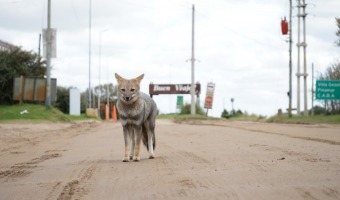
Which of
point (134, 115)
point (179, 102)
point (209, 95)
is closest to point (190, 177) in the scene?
point (134, 115)

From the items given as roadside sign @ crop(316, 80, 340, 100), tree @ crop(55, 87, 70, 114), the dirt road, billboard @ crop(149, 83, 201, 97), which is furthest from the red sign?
tree @ crop(55, 87, 70, 114)

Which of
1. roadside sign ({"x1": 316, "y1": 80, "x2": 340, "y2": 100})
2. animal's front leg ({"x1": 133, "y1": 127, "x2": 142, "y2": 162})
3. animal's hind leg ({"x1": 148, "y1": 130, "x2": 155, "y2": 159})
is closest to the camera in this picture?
animal's front leg ({"x1": 133, "y1": 127, "x2": 142, "y2": 162})

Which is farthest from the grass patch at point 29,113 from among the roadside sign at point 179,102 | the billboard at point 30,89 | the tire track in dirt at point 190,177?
the roadside sign at point 179,102

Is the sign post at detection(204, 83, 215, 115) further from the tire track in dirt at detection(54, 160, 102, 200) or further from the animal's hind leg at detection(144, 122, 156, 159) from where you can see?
the tire track in dirt at detection(54, 160, 102, 200)

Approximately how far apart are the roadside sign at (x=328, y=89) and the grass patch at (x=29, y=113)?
18.2m

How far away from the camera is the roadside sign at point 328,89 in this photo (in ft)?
139

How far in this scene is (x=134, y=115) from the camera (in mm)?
12906

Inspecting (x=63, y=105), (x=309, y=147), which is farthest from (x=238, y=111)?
(x=309, y=147)

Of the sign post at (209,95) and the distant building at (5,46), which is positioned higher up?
the distant building at (5,46)

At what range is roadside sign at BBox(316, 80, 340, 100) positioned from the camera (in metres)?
42.5

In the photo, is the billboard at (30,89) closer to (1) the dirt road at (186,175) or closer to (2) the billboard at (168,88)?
(1) the dirt road at (186,175)

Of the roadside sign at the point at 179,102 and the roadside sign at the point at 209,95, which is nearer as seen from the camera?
the roadside sign at the point at 209,95

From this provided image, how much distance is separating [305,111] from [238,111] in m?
27.6

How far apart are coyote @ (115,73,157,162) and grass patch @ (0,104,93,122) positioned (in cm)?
2096
